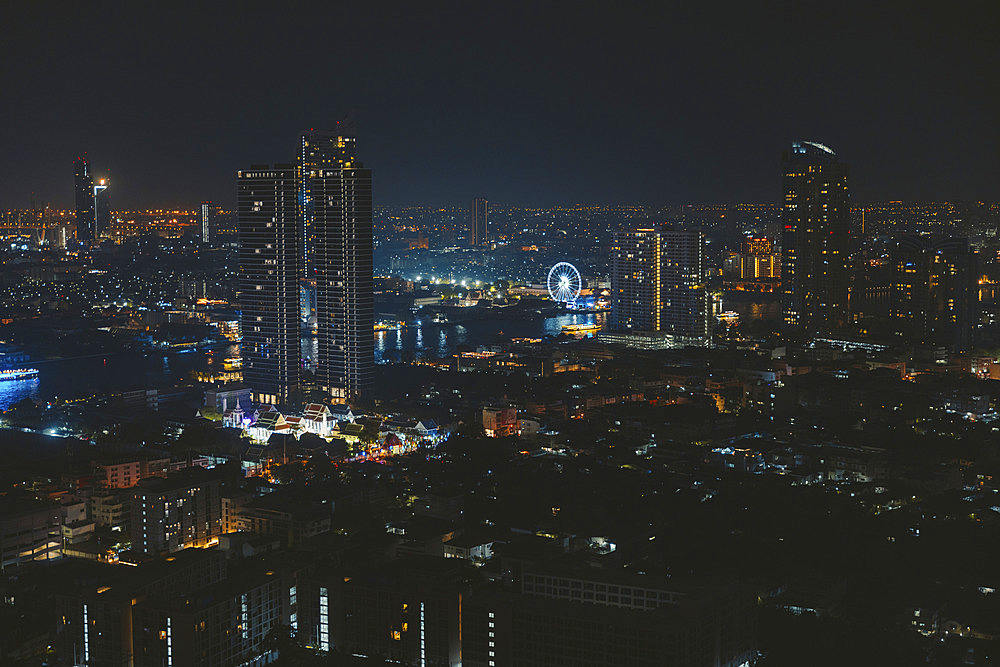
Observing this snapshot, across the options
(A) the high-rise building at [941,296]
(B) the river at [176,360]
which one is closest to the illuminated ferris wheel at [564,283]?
(B) the river at [176,360]

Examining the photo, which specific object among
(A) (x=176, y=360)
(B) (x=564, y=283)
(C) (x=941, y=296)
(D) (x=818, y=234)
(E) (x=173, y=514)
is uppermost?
(D) (x=818, y=234)

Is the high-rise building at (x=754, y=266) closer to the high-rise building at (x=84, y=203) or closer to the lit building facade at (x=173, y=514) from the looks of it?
the high-rise building at (x=84, y=203)

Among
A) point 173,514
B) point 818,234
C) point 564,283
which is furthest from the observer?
point 564,283

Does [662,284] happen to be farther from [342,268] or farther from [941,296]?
[342,268]

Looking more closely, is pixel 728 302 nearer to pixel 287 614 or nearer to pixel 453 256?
pixel 453 256

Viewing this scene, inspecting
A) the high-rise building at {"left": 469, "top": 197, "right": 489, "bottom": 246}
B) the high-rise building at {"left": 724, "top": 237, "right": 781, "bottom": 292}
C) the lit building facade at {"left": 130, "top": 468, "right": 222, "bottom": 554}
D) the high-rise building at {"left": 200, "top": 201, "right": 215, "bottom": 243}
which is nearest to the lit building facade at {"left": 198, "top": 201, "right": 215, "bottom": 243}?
the high-rise building at {"left": 200, "top": 201, "right": 215, "bottom": 243}

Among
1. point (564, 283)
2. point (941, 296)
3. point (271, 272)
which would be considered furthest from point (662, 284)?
point (271, 272)

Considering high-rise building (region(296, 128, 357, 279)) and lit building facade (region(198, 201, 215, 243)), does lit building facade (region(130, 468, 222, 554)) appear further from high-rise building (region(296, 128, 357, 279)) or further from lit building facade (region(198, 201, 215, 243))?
lit building facade (region(198, 201, 215, 243))
